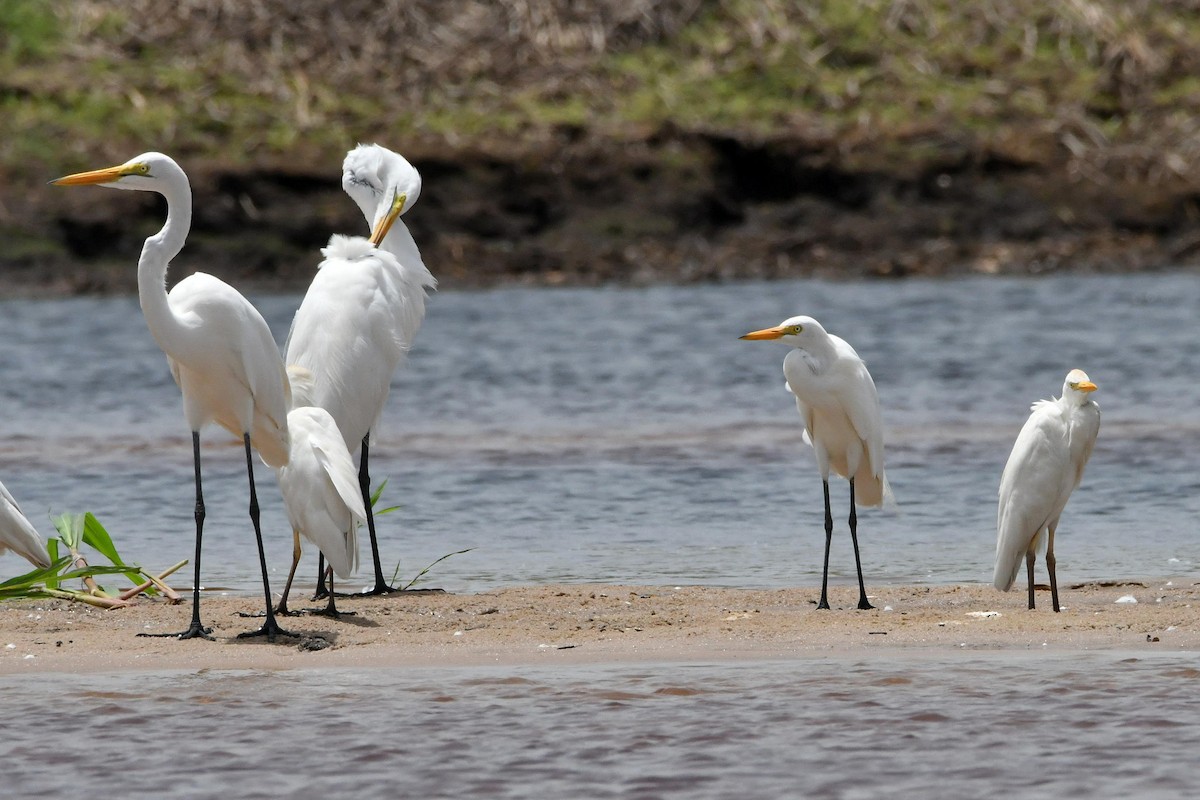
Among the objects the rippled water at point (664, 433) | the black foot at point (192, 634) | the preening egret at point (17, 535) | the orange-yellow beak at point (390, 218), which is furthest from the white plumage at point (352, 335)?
the black foot at point (192, 634)

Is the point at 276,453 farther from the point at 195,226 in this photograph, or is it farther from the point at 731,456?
the point at 195,226

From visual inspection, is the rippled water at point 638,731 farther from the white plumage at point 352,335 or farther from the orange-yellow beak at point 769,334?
the white plumage at point 352,335

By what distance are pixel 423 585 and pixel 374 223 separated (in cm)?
183

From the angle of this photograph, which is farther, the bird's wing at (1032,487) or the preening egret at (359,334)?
the preening egret at (359,334)

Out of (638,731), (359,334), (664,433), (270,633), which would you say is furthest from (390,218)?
(664,433)

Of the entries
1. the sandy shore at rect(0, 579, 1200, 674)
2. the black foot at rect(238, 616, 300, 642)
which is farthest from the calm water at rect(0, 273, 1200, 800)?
the black foot at rect(238, 616, 300, 642)

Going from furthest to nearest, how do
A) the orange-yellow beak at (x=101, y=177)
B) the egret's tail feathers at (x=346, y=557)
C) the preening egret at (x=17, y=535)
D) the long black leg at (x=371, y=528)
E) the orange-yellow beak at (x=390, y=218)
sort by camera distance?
the orange-yellow beak at (x=390, y=218), the long black leg at (x=371, y=528), the preening egret at (x=17, y=535), the egret's tail feathers at (x=346, y=557), the orange-yellow beak at (x=101, y=177)

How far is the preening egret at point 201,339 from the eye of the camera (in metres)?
6.35

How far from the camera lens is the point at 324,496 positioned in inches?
Answer: 268

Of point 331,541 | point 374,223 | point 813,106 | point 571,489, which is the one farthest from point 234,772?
point 813,106

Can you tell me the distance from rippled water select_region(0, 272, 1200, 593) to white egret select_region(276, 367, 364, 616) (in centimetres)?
118

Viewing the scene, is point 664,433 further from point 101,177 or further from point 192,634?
point 101,177

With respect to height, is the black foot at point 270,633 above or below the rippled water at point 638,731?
above

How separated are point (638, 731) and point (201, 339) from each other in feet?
7.27
